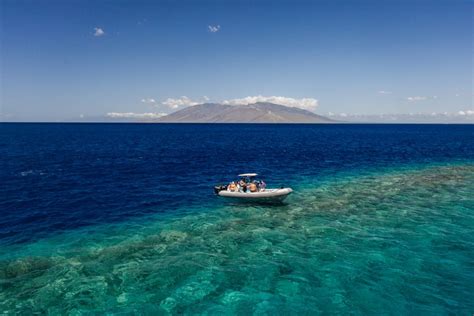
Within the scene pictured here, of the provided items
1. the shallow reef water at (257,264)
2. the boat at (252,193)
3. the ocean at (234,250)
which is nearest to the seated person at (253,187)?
the boat at (252,193)

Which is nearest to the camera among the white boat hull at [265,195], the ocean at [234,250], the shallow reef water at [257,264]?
the shallow reef water at [257,264]

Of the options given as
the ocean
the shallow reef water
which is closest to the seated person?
the ocean

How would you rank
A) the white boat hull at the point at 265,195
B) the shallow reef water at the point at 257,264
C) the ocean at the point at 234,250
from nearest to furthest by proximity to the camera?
the shallow reef water at the point at 257,264, the ocean at the point at 234,250, the white boat hull at the point at 265,195

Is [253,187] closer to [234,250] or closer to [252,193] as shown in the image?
[252,193]

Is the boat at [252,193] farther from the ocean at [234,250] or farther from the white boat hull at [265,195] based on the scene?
the ocean at [234,250]

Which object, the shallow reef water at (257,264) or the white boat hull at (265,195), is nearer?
the shallow reef water at (257,264)

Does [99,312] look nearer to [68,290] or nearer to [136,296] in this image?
[136,296]

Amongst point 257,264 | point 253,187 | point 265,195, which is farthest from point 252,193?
point 257,264

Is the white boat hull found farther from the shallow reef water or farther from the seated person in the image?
the shallow reef water
